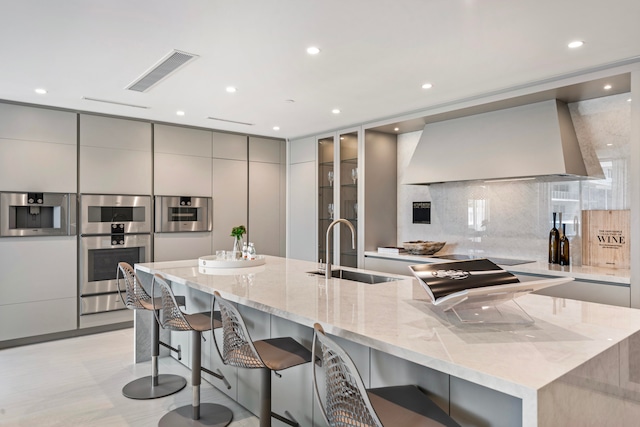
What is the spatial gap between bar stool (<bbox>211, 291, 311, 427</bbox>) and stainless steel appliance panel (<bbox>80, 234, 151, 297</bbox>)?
3192 mm

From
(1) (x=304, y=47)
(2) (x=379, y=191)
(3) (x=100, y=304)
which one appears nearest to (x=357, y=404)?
(1) (x=304, y=47)

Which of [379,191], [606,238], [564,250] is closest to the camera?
[606,238]

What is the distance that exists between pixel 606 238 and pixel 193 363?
11.0 feet

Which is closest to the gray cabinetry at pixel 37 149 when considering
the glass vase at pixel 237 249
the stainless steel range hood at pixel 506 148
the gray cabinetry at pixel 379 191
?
the glass vase at pixel 237 249

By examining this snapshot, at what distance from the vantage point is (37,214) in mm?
4355

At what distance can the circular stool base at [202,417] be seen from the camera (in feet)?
8.60

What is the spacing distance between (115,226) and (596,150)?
4.84 meters

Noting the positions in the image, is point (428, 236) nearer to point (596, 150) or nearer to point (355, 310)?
point (596, 150)

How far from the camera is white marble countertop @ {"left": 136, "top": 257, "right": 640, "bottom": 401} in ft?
3.95

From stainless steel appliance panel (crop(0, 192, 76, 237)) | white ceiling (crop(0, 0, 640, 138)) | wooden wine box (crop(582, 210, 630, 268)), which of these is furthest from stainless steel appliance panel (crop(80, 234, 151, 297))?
wooden wine box (crop(582, 210, 630, 268))

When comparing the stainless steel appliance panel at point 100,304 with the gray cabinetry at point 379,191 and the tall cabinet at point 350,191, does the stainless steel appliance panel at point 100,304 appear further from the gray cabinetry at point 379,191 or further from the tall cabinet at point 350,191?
the gray cabinetry at point 379,191

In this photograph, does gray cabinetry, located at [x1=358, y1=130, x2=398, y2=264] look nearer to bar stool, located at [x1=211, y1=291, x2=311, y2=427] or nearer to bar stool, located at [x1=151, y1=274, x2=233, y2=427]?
bar stool, located at [x1=151, y1=274, x2=233, y2=427]

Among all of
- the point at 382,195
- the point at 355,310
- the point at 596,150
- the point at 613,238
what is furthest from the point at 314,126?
the point at 355,310

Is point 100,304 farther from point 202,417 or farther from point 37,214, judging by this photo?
point 202,417
